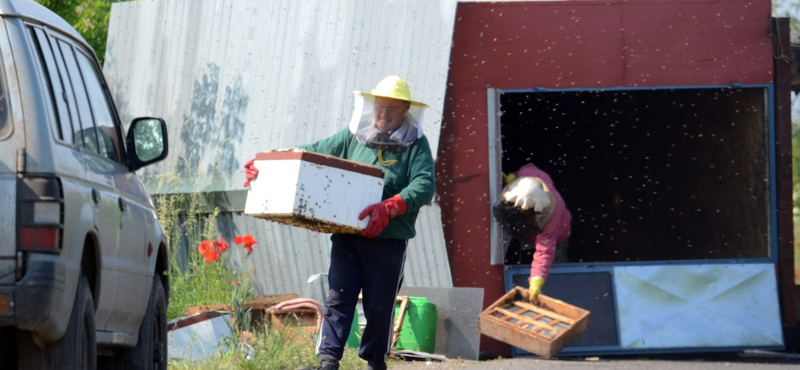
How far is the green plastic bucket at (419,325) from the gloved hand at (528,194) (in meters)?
1.30

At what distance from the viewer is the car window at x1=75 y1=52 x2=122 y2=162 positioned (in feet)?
17.1

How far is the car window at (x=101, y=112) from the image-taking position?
523cm

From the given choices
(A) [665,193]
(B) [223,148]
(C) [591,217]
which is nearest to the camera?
(B) [223,148]

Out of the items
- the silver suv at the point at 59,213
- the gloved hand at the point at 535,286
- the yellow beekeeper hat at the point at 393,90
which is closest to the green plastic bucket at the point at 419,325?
the gloved hand at the point at 535,286

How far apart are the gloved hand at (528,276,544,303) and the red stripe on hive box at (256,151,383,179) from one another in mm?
2936

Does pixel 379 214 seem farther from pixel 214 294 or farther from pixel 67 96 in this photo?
pixel 214 294

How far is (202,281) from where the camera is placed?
9297 millimetres

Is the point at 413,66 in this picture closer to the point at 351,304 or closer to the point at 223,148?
the point at 223,148

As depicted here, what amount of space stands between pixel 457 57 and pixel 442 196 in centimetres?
137

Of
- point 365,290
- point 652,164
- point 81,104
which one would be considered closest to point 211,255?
point 365,290

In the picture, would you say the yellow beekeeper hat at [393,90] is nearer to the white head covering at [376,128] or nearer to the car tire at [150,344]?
the white head covering at [376,128]

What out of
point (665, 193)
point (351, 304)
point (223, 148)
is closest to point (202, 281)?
point (223, 148)

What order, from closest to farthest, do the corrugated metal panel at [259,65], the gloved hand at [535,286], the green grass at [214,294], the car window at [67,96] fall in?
the car window at [67,96], the green grass at [214,294], the gloved hand at [535,286], the corrugated metal panel at [259,65]

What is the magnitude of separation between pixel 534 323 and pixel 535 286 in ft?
1.88
